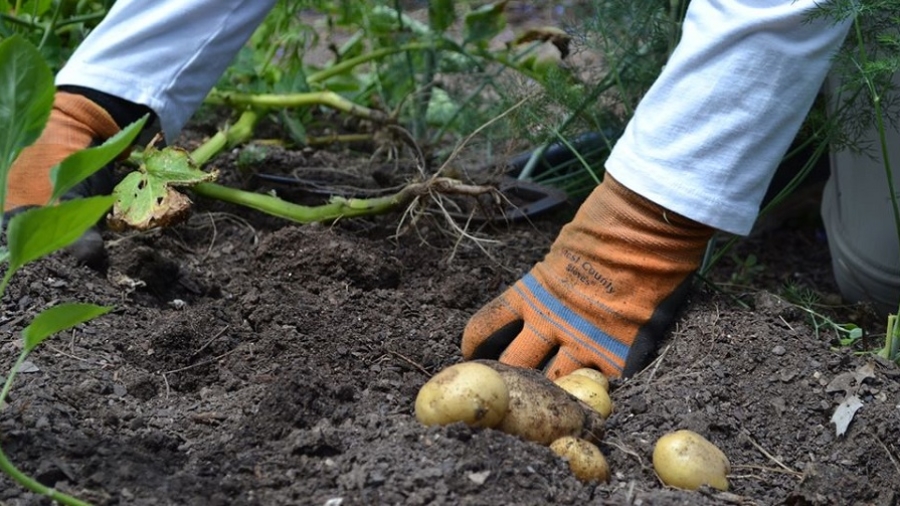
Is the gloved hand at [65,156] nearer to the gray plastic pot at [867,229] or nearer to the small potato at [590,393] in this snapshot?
Result: the small potato at [590,393]

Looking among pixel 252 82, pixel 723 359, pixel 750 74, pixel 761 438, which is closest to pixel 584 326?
pixel 723 359

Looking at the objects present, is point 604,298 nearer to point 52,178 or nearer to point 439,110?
point 52,178

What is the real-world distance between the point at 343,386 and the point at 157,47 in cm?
91

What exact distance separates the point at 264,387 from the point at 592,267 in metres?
0.64

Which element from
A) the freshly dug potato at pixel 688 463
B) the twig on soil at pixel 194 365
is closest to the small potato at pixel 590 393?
the freshly dug potato at pixel 688 463

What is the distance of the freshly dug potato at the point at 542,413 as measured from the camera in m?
1.55

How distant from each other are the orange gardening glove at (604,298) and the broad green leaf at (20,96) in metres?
0.87

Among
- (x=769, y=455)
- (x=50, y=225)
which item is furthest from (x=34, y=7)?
(x=769, y=455)

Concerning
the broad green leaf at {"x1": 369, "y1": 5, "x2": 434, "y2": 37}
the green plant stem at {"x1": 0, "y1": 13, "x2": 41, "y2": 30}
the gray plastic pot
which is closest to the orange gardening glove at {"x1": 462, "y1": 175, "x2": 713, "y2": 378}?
the gray plastic pot

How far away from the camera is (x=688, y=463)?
61.2 inches

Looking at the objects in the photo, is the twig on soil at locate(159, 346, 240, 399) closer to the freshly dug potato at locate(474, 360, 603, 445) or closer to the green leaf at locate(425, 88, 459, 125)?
the freshly dug potato at locate(474, 360, 603, 445)

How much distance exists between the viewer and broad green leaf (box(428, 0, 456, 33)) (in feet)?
9.56

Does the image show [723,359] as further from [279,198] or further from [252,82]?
[252,82]

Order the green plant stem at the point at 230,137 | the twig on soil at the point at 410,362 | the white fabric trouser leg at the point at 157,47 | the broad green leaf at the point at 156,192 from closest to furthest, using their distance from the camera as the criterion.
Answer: the twig on soil at the point at 410,362
the broad green leaf at the point at 156,192
the white fabric trouser leg at the point at 157,47
the green plant stem at the point at 230,137
